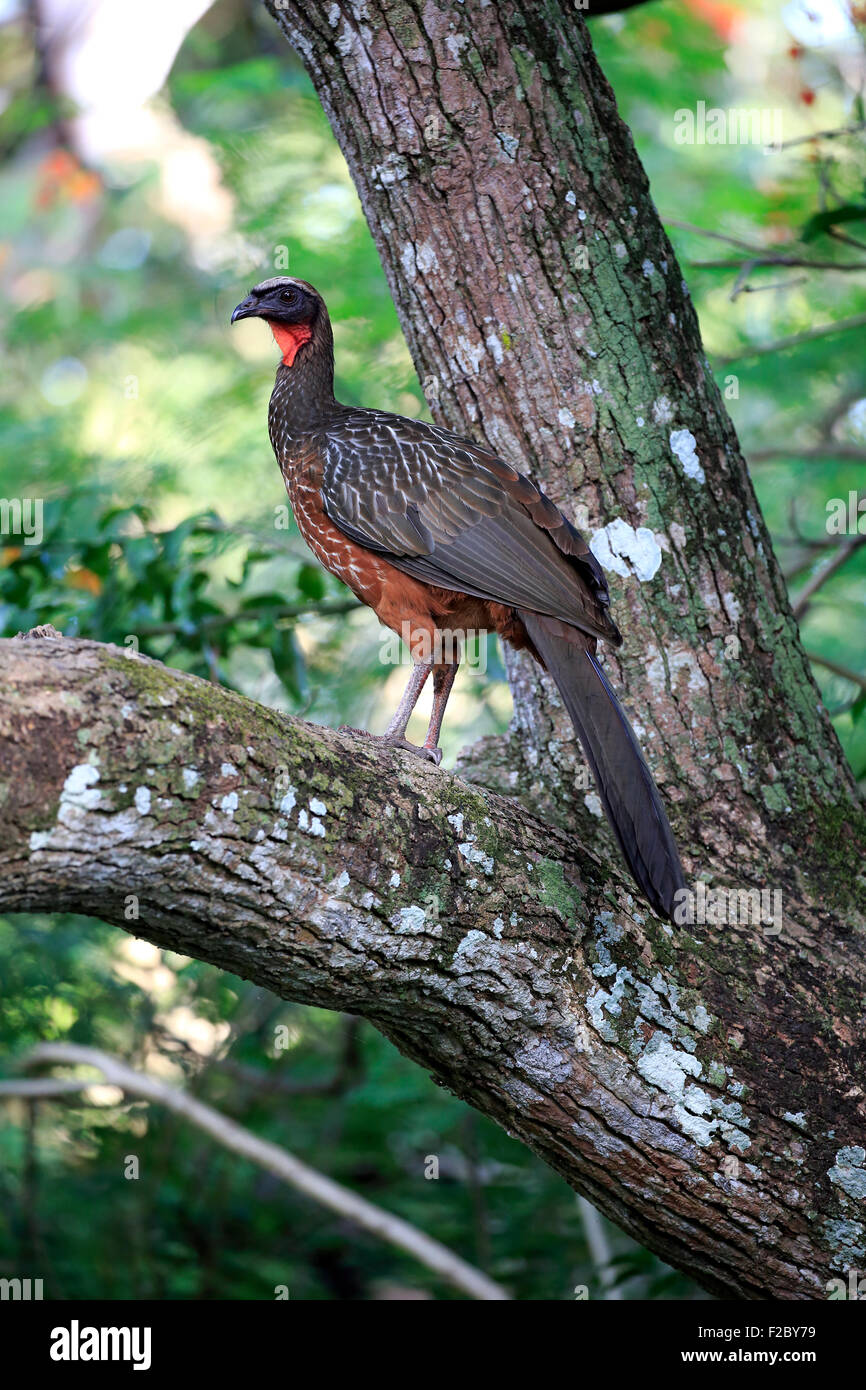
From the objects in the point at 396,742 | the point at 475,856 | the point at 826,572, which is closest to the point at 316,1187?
the point at 396,742

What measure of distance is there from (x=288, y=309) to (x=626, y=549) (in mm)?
1475

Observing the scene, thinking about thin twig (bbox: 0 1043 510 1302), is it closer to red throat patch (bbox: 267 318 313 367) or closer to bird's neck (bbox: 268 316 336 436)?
bird's neck (bbox: 268 316 336 436)

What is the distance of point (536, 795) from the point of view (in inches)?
122

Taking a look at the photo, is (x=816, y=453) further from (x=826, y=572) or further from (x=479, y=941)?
(x=479, y=941)

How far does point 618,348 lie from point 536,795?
114 cm

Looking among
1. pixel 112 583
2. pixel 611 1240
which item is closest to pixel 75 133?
pixel 112 583

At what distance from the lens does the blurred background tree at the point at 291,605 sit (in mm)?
4324

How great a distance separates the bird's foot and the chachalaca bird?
10 mm

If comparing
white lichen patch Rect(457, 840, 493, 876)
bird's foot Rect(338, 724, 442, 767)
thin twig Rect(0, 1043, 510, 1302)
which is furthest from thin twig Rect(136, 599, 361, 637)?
white lichen patch Rect(457, 840, 493, 876)

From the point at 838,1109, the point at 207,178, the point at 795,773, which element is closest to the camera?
the point at 838,1109

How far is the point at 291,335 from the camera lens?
12.6ft

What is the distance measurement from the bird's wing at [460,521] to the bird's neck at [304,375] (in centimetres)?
34

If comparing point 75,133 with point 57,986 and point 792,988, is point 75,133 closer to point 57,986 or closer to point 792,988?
point 57,986

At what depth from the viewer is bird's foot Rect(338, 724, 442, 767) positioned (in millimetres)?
2688
